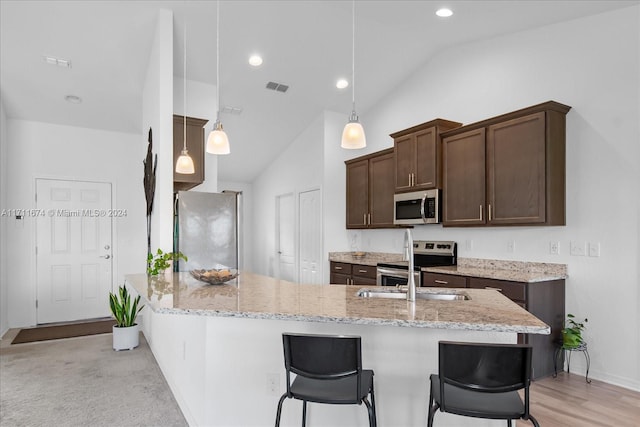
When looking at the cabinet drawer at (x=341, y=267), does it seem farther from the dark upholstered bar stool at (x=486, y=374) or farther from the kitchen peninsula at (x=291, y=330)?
the dark upholstered bar stool at (x=486, y=374)

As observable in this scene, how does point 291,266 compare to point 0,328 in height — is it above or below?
above

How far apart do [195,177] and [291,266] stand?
294 centimetres

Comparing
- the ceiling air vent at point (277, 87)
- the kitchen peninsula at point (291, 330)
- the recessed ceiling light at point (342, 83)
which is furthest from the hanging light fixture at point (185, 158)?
the recessed ceiling light at point (342, 83)

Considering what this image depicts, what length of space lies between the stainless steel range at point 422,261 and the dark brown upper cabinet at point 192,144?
2323 mm

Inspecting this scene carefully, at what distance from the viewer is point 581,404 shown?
2.79 m

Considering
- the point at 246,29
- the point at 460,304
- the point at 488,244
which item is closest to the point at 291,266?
the point at 488,244

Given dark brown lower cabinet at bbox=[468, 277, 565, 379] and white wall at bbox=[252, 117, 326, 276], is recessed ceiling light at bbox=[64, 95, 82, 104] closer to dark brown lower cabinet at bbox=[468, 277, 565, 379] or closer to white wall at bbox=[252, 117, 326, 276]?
white wall at bbox=[252, 117, 326, 276]

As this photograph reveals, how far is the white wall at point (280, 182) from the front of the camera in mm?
5957

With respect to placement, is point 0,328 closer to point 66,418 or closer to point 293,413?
point 66,418

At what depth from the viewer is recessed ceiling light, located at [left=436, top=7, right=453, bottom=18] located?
3693 mm

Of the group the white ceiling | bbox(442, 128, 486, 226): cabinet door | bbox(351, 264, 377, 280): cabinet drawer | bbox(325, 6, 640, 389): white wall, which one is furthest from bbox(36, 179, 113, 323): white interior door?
bbox(325, 6, 640, 389): white wall

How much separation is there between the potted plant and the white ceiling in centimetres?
246

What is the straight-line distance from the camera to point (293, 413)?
2.08m

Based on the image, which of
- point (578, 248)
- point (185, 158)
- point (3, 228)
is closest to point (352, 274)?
point (578, 248)
